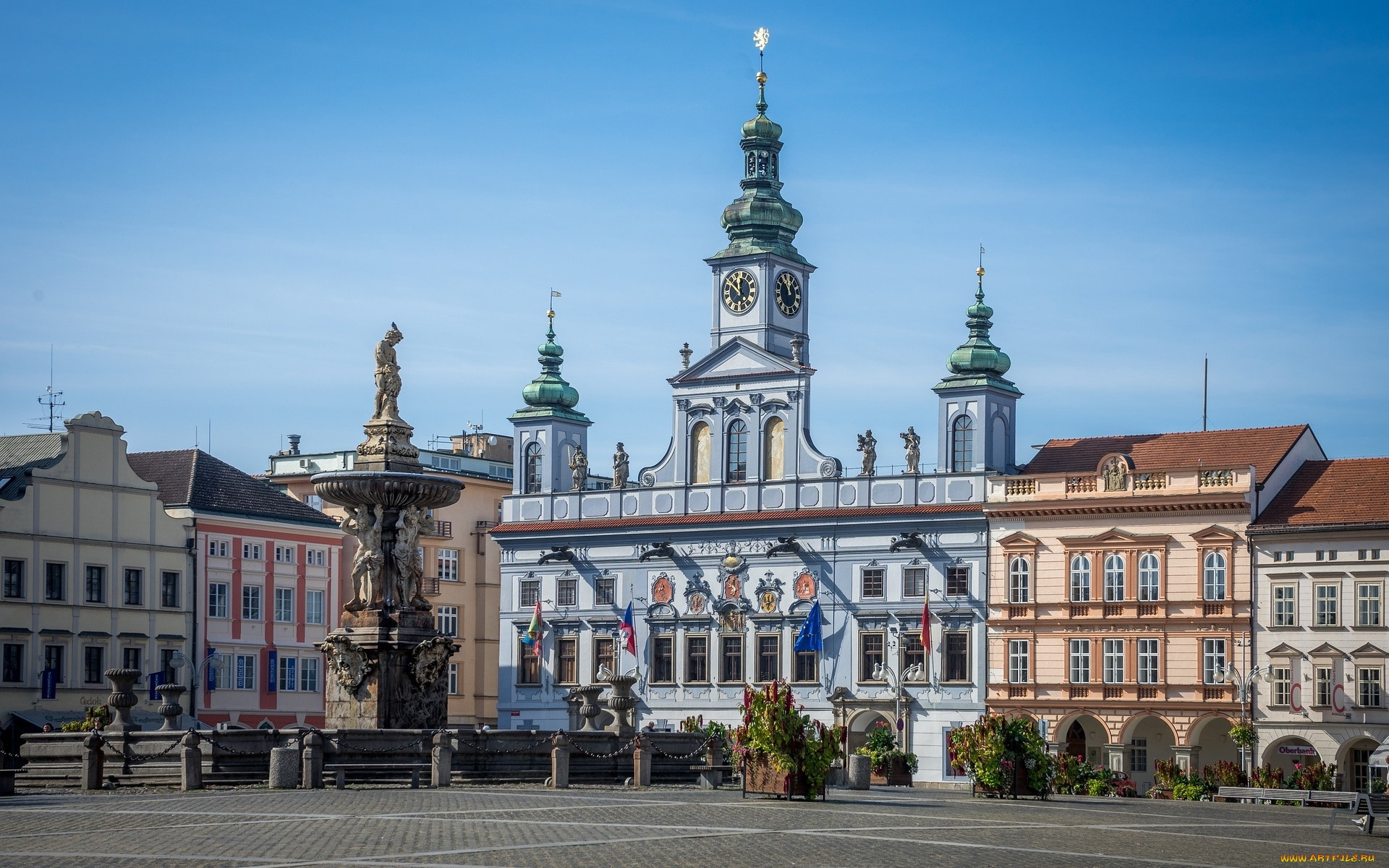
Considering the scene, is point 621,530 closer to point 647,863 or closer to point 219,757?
point 219,757

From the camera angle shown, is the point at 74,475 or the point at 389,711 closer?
the point at 389,711

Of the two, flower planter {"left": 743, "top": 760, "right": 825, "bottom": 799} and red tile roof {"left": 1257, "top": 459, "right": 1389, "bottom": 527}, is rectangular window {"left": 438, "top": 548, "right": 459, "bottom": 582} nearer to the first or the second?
red tile roof {"left": 1257, "top": 459, "right": 1389, "bottom": 527}

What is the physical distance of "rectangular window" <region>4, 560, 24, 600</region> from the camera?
216 ft

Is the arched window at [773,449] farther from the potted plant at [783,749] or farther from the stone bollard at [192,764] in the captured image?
the stone bollard at [192,764]

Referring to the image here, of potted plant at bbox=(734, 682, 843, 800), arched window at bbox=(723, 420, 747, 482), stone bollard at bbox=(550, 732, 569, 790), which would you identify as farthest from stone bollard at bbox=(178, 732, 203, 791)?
arched window at bbox=(723, 420, 747, 482)

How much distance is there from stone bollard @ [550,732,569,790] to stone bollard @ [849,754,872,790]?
A: 21.0ft

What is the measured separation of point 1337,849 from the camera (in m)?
28.0

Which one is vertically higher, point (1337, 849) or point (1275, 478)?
point (1275, 478)

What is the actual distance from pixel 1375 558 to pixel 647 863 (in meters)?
42.6

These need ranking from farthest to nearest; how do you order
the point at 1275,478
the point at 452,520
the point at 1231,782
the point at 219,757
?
1. the point at 452,520
2. the point at 1275,478
3. the point at 1231,782
4. the point at 219,757

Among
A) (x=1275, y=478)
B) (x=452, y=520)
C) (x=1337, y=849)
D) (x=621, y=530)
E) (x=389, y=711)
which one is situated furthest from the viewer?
(x=452, y=520)

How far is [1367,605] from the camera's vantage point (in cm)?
6072

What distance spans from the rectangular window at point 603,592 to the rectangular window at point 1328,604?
24.8 meters

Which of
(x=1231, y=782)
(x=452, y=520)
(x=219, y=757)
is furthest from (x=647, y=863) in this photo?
(x=452, y=520)
